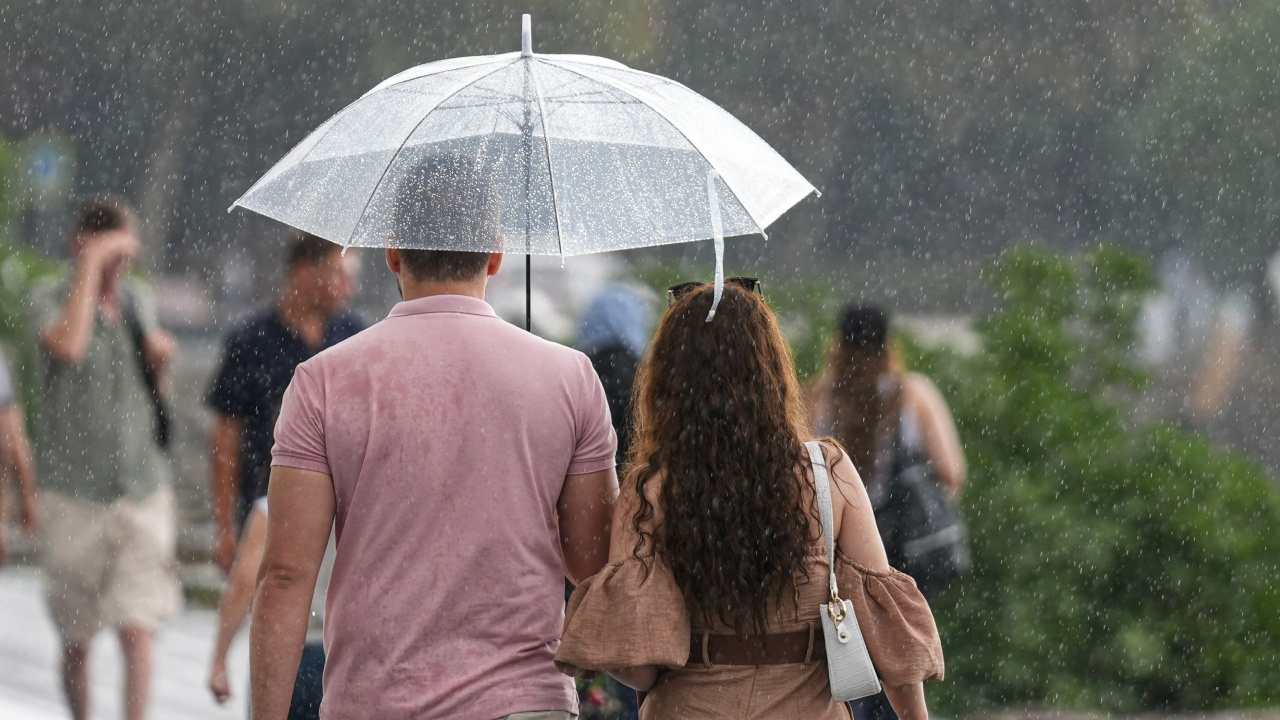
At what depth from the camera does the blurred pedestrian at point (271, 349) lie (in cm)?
408

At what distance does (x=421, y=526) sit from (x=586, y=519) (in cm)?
27

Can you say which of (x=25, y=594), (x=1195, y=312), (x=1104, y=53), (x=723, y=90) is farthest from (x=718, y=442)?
(x=1104, y=53)

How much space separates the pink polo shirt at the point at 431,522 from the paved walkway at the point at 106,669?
9.99 feet

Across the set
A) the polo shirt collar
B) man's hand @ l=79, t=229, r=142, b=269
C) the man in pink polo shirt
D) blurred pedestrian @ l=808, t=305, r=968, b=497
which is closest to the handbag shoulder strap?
the man in pink polo shirt

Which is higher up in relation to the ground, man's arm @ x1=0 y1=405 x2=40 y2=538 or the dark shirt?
the dark shirt

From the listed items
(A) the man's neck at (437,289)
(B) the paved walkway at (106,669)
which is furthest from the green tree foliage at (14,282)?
(A) the man's neck at (437,289)

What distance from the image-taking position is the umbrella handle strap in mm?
2236

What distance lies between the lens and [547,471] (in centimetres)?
216

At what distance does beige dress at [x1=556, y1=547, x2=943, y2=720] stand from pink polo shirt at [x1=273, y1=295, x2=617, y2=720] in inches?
3.2

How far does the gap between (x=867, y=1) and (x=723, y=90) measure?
5.35ft

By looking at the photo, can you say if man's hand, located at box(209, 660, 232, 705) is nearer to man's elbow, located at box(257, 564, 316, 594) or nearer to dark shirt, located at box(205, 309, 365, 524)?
dark shirt, located at box(205, 309, 365, 524)

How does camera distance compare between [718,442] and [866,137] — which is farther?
[866,137]

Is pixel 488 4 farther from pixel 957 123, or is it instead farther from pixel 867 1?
pixel 957 123

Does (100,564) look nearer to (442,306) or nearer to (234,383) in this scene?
(234,383)
